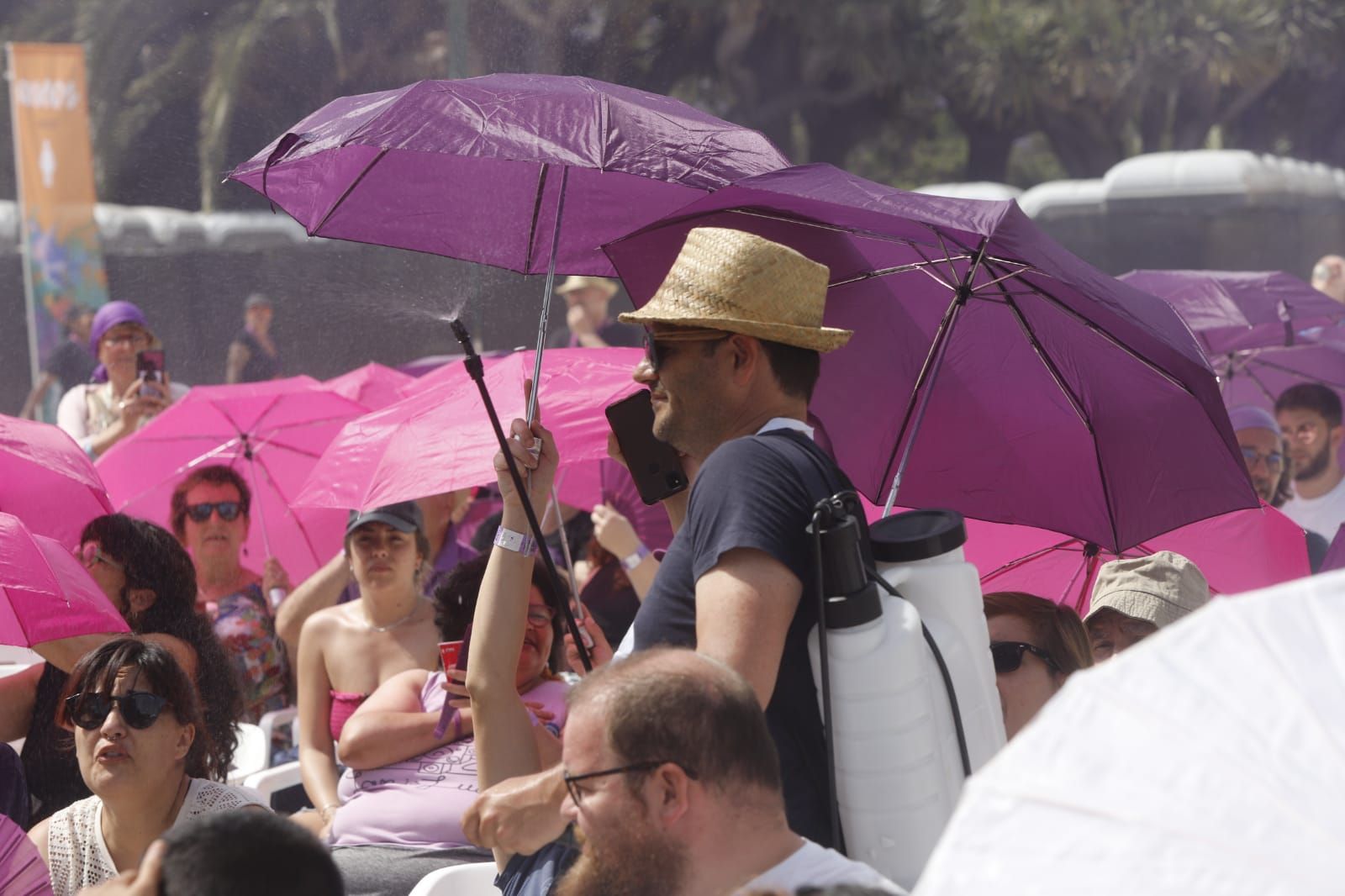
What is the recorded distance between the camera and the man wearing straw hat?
2285 millimetres

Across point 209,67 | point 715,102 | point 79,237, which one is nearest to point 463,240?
point 79,237

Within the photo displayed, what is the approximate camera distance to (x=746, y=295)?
2.58 meters

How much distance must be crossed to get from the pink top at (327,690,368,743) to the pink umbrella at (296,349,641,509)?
1.87 ft

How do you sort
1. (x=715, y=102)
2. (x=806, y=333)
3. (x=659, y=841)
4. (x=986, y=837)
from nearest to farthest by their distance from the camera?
(x=986, y=837), (x=659, y=841), (x=806, y=333), (x=715, y=102)

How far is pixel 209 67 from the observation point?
2148 centimetres

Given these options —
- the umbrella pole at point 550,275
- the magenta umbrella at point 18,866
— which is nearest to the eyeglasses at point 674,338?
the umbrella pole at point 550,275

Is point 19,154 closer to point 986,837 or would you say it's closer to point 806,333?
point 806,333

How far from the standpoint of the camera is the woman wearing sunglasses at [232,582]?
5910 millimetres

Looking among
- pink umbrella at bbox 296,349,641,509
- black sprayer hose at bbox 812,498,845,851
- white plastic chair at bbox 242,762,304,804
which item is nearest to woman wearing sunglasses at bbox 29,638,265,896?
pink umbrella at bbox 296,349,641,509

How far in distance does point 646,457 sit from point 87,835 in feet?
5.34

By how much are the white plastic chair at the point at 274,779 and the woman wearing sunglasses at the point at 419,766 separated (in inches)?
31.7

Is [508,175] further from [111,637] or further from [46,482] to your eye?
[46,482]

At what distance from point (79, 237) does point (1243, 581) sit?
28.3 feet

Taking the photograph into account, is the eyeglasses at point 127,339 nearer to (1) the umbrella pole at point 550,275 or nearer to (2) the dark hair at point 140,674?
(2) the dark hair at point 140,674
